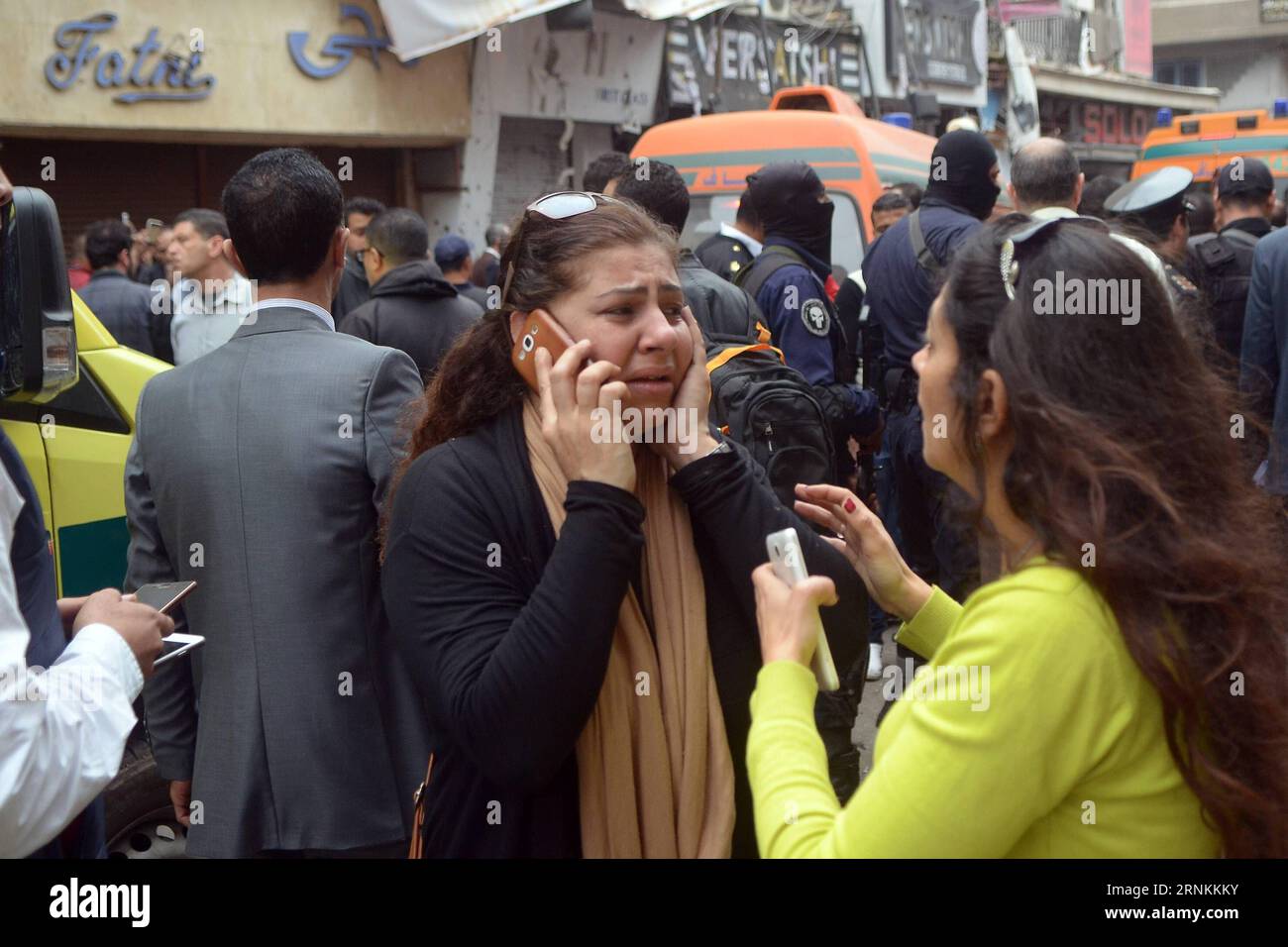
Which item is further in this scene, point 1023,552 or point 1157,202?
point 1157,202

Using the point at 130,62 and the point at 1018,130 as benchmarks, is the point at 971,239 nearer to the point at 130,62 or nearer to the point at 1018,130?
the point at 130,62

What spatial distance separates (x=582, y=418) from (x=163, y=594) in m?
0.88

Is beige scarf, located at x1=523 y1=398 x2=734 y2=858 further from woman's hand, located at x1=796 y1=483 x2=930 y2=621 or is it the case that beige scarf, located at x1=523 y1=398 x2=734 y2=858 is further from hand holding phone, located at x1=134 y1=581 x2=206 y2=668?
hand holding phone, located at x1=134 y1=581 x2=206 y2=668

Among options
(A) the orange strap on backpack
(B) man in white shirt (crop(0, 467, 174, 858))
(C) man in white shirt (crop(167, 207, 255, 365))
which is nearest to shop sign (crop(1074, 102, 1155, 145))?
(C) man in white shirt (crop(167, 207, 255, 365))

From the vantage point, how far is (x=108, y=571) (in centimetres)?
371

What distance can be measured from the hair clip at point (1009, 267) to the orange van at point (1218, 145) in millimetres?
11981

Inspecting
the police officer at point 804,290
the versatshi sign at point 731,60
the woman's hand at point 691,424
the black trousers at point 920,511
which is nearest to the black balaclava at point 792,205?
the police officer at point 804,290

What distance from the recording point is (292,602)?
2.85 m

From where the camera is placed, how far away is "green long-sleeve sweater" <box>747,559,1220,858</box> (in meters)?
1.55

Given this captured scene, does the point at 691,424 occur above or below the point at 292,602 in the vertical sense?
above

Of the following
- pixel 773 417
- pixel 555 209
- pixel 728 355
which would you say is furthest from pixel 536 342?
pixel 728 355

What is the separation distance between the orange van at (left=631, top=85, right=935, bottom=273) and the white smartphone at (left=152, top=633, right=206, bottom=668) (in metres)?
7.60

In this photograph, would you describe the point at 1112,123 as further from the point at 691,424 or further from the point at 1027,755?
the point at 1027,755
